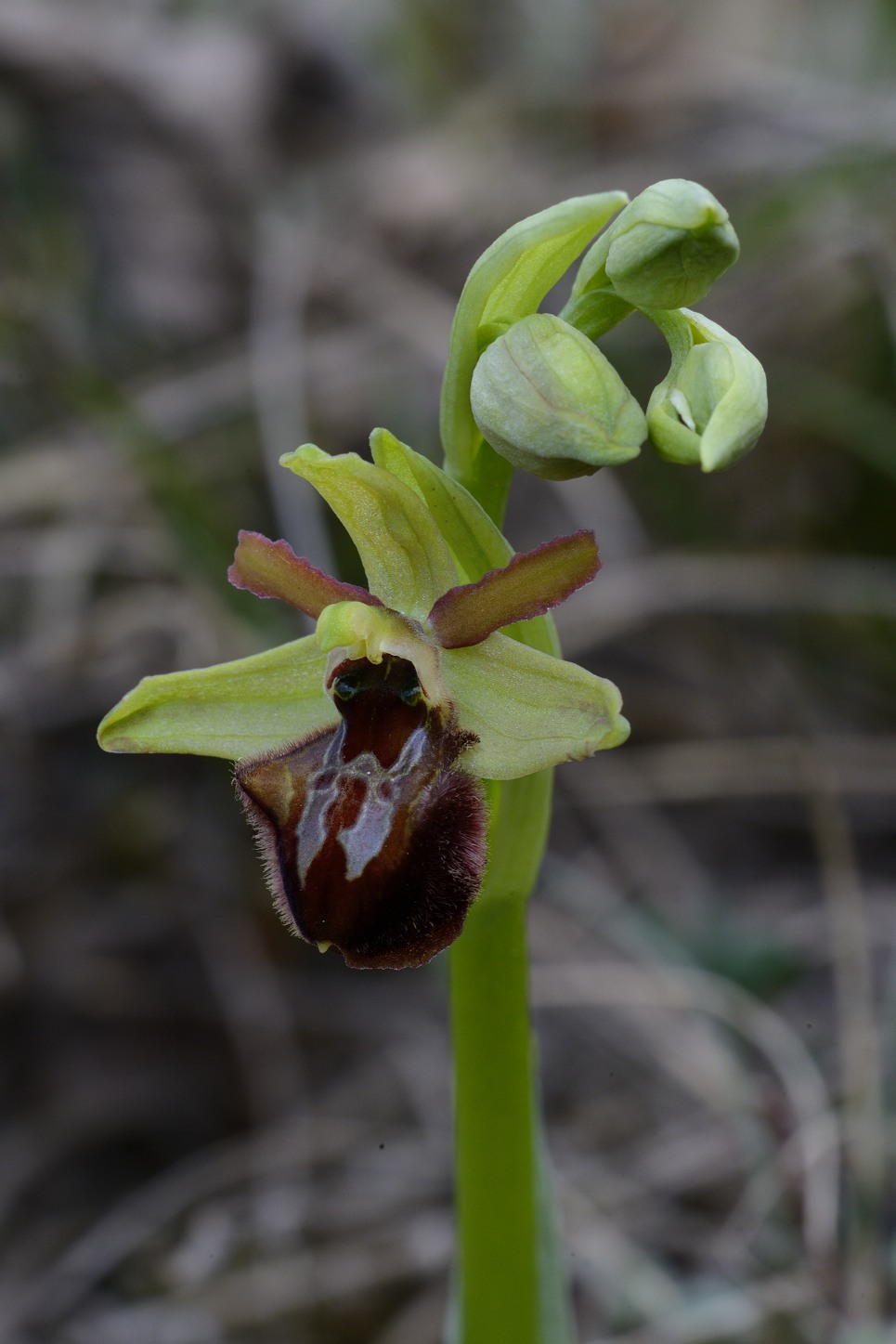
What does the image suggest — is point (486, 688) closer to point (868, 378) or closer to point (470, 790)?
point (470, 790)

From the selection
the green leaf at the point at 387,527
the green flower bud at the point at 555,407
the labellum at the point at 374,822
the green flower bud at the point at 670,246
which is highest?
the green flower bud at the point at 670,246

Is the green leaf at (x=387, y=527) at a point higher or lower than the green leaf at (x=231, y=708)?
higher

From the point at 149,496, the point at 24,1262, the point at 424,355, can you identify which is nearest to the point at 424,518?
the point at 149,496

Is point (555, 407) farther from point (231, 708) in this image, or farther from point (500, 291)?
point (231, 708)

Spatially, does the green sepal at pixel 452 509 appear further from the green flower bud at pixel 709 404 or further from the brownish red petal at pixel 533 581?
the green flower bud at pixel 709 404

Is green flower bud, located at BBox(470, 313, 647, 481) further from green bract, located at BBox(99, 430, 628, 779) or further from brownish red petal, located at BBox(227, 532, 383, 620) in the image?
brownish red petal, located at BBox(227, 532, 383, 620)

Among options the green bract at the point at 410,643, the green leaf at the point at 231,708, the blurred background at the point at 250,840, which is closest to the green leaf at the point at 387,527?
the green bract at the point at 410,643

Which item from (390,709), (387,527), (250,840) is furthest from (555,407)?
(250,840)
